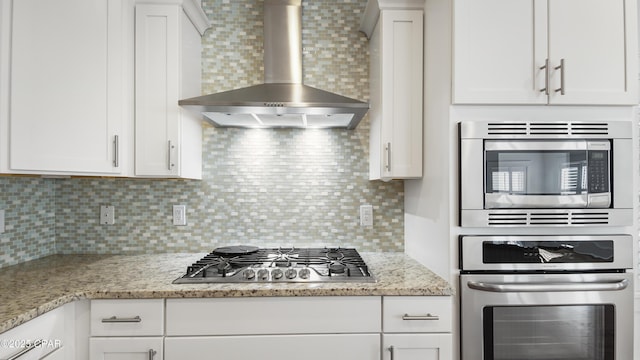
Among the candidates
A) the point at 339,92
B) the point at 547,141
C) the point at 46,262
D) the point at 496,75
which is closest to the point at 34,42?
the point at 46,262

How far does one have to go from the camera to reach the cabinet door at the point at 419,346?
147 centimetres

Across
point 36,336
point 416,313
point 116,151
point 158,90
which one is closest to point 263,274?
point 416,313

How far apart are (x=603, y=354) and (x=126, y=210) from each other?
8.36 feet

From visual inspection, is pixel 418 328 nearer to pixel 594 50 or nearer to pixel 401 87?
pixel 401 87

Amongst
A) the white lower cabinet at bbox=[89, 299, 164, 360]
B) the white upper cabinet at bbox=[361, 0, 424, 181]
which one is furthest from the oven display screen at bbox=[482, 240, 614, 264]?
the white lower cabinet at bbox=[89, 299, 164, 360]

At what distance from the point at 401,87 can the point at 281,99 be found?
0.63 m

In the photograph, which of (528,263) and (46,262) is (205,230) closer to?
(46,262)

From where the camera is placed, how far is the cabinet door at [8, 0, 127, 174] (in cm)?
132

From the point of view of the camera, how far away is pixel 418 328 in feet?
4.87

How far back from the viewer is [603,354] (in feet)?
4.94

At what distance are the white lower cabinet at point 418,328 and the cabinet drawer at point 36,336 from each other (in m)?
1.26

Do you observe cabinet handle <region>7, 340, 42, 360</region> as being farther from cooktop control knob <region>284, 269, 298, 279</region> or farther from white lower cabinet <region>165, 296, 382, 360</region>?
cooktop control knob <region>284, 269, 298, 279</region>

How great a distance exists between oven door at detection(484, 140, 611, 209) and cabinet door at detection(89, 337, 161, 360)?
1.43m

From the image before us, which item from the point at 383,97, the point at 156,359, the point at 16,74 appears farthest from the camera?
the point at 383,97
